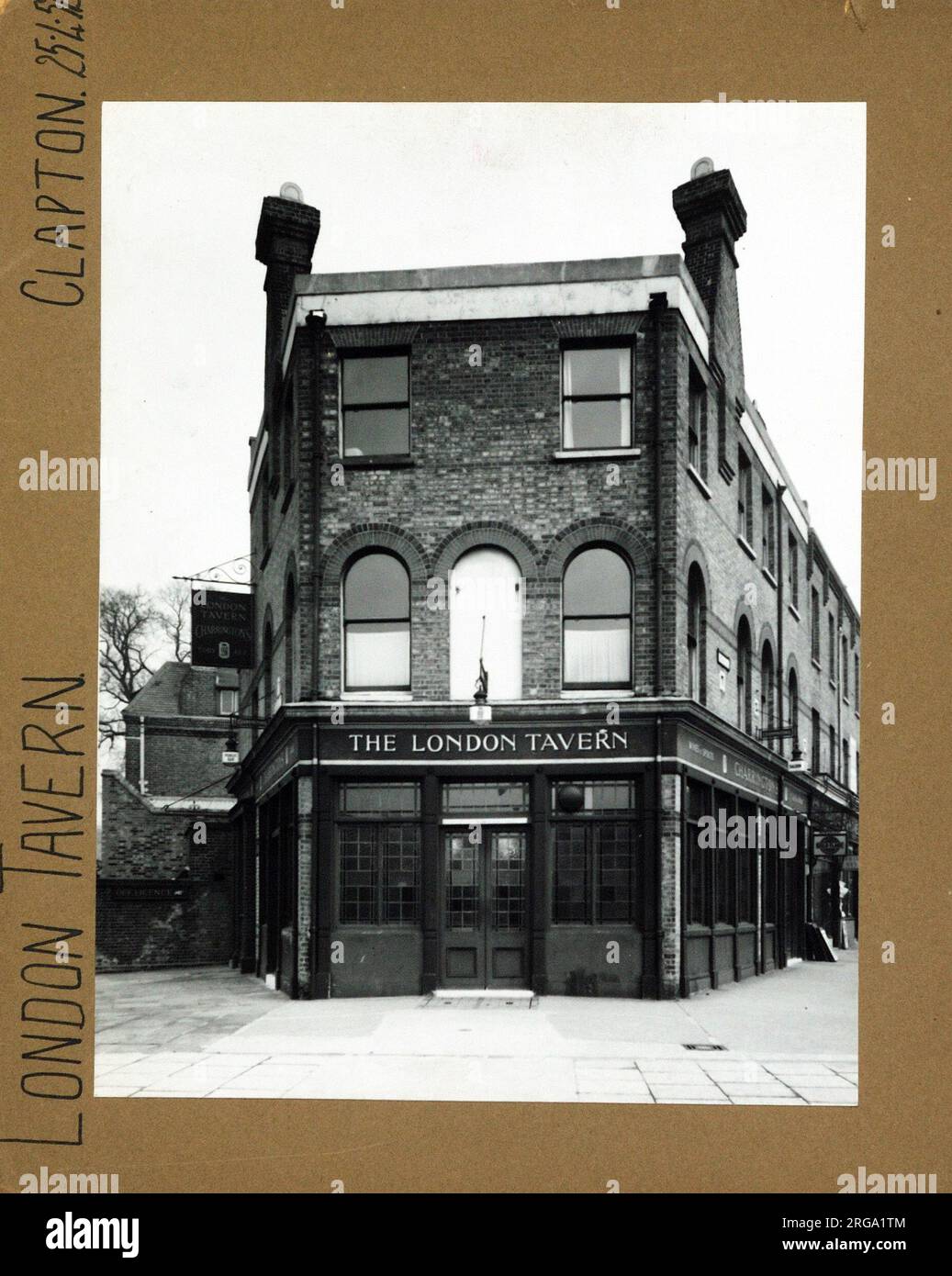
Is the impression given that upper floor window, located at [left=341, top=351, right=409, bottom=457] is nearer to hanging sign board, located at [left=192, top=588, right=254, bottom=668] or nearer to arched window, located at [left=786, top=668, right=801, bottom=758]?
hanging sign board, located at [left=192, top=588, right=254, bottom=668]

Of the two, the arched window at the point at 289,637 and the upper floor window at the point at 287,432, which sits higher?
the upper floor window at the point at 287,432

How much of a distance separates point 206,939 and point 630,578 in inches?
397

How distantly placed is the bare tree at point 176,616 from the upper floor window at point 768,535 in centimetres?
909

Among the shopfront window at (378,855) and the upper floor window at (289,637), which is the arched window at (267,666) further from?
the shopfront window at (378,855)

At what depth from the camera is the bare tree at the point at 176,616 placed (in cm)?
1345

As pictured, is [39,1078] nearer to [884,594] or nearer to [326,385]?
[884,594]

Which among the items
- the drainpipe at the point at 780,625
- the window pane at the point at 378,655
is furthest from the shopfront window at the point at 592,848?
the drainpipe at the point at 780,625

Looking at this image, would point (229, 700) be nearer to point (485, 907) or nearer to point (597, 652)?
point (485, 907)

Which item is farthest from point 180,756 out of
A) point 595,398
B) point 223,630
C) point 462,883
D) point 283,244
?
point 283,244

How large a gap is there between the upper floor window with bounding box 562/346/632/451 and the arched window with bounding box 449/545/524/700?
1806mm

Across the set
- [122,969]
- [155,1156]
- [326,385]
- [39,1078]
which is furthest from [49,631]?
[326,385]

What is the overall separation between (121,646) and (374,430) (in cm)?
399

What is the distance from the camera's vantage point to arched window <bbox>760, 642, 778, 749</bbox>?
18906mm

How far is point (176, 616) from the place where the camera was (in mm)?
14836
